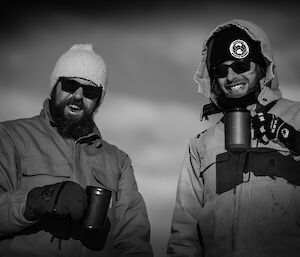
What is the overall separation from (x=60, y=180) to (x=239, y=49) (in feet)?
7.44

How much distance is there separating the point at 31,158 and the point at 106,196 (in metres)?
0.91

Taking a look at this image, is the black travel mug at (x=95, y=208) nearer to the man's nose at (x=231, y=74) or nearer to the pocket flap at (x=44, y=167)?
the pocket flap at (x=44, y=167)

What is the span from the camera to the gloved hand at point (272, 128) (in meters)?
4.08

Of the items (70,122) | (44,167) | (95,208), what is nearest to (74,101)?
(70,122)

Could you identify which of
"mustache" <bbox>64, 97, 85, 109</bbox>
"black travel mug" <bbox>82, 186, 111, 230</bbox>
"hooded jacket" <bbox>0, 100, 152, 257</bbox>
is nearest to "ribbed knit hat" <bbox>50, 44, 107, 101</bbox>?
"mustache" <bbox>64, 97, 85, 109</bbox>

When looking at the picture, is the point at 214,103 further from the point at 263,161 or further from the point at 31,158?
the point at 31,158

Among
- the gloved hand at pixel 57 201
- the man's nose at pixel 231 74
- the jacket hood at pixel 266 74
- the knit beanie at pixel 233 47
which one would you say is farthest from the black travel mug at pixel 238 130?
the gloved hand at pixel 57 201

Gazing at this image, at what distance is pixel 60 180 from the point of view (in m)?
4.37

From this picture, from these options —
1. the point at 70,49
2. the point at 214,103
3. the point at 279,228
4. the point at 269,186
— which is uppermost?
the point at 70,49

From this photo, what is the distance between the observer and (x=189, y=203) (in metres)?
4.73

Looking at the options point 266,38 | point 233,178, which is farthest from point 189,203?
point 266,38

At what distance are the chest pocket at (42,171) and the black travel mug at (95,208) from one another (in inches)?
23.3

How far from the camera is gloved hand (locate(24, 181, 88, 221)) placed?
3.72m

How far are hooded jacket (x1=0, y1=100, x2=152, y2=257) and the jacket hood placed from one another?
49.4 inches
